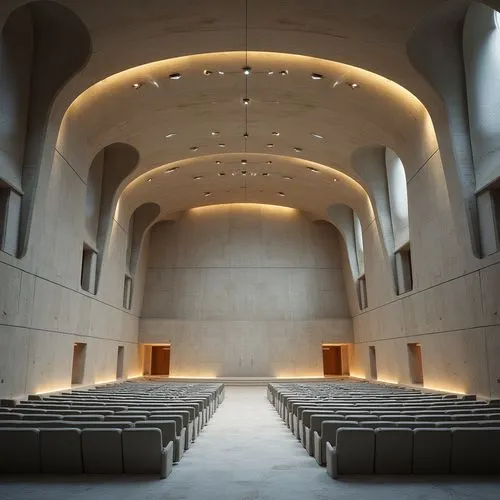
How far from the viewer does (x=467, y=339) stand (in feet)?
39.3

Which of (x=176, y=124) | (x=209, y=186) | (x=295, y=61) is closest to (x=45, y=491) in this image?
(x=295, y=61)

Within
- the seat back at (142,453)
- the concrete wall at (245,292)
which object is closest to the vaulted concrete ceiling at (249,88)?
the concrete wall at (245,292)

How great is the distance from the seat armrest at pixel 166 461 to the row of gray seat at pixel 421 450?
1.88 m

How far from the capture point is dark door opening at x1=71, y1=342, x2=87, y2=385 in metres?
17.0

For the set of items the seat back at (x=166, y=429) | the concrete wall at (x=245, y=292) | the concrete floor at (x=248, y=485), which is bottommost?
the concrete floor at (x=248, y=485)

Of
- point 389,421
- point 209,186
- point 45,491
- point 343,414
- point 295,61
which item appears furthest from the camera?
point 209,186

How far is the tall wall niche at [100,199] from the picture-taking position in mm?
17906

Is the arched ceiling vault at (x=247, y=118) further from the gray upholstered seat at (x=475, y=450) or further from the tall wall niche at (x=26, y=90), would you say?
the gray upholstered seat at (x=475, y=450)

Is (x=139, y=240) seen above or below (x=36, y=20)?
below

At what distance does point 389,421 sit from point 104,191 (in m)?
15.1

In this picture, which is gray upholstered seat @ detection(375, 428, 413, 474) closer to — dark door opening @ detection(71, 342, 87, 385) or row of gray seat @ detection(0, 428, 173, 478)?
row of gray seat @ detection(0, 428, 173, 478)

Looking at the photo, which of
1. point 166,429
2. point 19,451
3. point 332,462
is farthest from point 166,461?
point 332,462

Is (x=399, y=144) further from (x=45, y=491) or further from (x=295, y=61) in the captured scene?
(x=45, y=491)

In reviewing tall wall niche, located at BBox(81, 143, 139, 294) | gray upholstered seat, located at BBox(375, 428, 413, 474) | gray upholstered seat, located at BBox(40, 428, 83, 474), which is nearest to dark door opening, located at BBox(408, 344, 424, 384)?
tall wall niche, located at BBox(81, 143, 139, 294)
